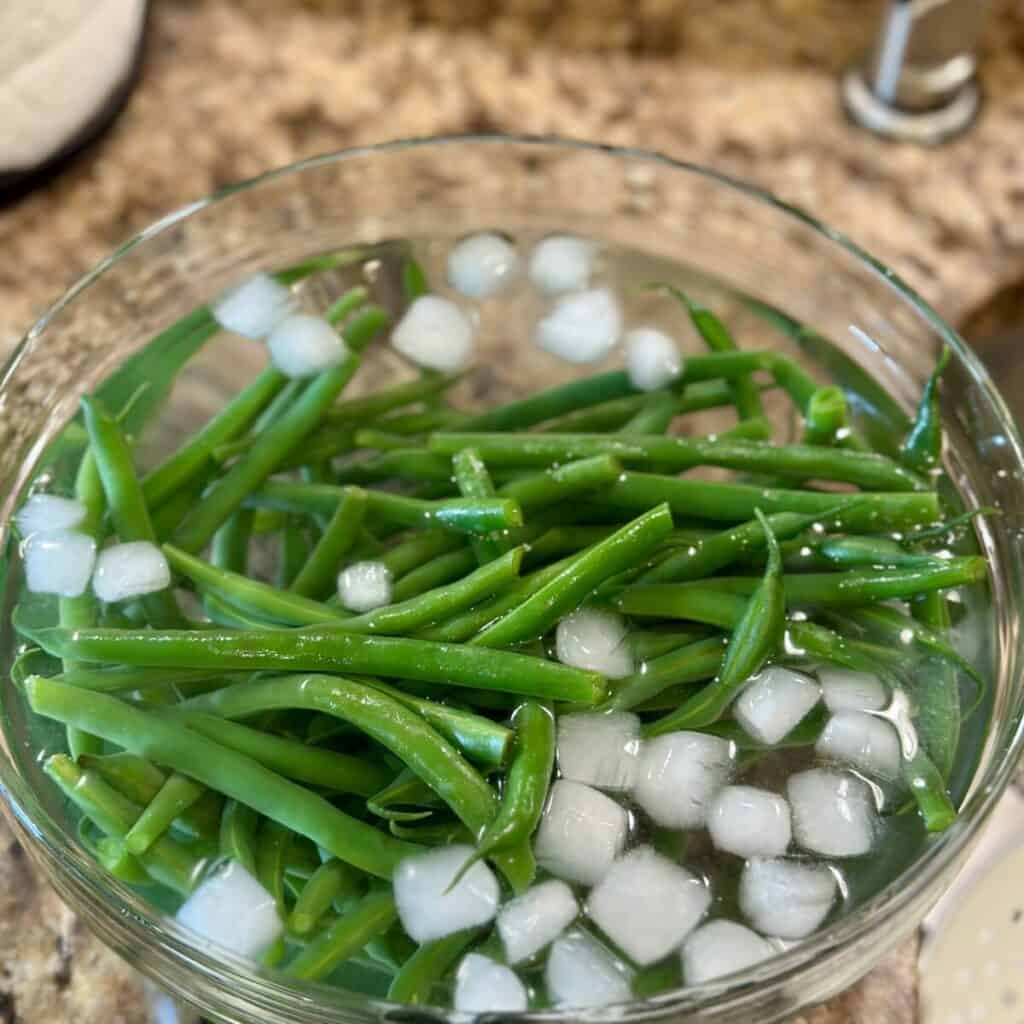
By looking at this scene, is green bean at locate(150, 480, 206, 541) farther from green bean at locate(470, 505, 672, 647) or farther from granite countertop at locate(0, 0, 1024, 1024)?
granite countertop at locate(0, 0, 1024, 1024)

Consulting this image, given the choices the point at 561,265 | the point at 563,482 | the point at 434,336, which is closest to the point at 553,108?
the point at 561,265

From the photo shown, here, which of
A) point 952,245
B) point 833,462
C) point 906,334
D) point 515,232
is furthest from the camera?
point 952,245

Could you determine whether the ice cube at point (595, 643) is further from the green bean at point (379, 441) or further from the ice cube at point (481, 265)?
the ice cube at point (481, 265)

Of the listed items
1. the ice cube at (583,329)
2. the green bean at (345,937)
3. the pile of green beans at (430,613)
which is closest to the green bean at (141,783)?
the pile of green beans at (430,613)

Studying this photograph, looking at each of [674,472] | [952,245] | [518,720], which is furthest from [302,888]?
[952,245]

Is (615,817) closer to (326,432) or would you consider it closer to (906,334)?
(326,432)

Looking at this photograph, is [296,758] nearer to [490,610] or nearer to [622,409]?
[490,610]
